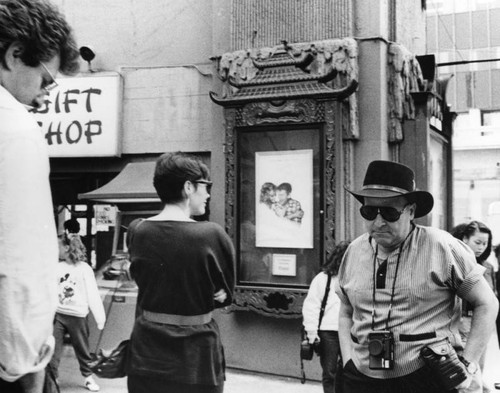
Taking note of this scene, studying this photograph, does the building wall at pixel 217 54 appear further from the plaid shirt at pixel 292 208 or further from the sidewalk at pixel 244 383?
the plaid shirt at pixel 292 208

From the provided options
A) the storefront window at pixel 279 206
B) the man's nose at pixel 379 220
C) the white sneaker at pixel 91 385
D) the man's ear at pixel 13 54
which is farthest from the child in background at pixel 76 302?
the man's ear at pixel 13 54

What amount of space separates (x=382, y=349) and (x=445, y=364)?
0.93ft

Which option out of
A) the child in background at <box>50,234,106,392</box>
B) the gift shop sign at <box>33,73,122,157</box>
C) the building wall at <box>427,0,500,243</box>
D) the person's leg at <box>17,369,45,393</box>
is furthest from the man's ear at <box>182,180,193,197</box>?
the building wall at <box>427,0,500,243</box>

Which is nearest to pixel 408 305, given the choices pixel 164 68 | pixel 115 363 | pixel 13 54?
pixel 115 363

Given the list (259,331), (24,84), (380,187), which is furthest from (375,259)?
(259,331)

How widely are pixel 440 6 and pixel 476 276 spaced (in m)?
28.8

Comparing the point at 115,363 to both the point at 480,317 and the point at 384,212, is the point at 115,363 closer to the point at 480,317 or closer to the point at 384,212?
the point at 384,212

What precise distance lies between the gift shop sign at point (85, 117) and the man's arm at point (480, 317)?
5.90m

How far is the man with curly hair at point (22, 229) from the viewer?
4.80 ft

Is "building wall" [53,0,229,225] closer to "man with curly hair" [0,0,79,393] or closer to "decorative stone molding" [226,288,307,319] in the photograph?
"decorative stone molding" [226,288,307,319]

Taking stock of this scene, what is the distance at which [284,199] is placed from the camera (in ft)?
24.6

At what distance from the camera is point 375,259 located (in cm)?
338

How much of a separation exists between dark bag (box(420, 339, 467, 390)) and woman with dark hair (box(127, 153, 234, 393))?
0.97 m

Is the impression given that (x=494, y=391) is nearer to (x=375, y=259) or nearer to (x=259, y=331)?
(x=259, y=331)
